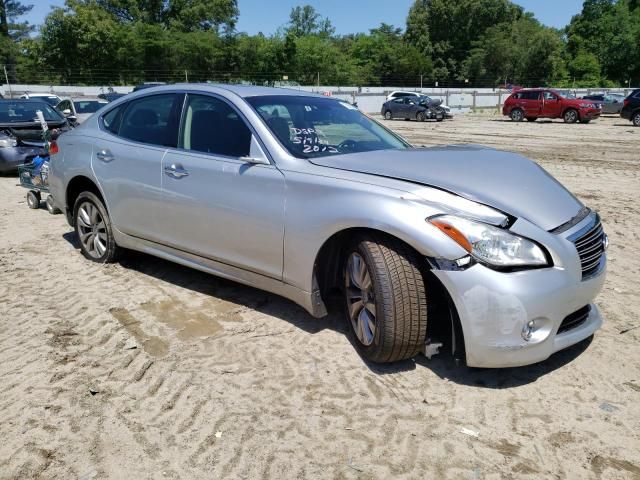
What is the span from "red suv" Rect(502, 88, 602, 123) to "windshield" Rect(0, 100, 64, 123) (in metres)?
23.8

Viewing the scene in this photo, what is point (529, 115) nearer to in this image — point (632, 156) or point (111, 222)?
point (632, 156)

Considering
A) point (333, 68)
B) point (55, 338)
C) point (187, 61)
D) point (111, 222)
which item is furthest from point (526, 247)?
point (333, 68)

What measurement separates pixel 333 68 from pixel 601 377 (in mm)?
68898

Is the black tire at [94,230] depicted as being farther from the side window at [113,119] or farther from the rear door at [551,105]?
the rear door at [551,105]

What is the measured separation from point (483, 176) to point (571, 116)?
27.8m

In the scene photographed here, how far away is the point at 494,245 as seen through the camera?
2877 mm

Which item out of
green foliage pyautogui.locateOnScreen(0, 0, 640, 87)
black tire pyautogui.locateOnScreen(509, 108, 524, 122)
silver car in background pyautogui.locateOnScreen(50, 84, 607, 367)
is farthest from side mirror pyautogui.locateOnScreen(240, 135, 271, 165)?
green foliage pyautogui.locateOnScreen(0, 0, 640, 87)

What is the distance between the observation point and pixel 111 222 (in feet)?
16.4

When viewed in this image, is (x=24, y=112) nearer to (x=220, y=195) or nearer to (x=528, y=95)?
(x=220, y=195)

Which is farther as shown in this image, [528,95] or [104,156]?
[528,95]

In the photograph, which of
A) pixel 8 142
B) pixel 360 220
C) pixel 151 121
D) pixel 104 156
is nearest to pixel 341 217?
pixel 360 220

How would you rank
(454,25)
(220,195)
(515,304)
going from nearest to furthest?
(515,304) → (220,195) → (454,25)

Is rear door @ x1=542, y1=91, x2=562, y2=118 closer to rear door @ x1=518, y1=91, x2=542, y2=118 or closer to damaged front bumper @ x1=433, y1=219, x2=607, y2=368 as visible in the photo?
rear door @ x1=518, y1=91, x2=542, y2=118

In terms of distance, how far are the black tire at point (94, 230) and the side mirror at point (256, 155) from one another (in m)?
1.94
